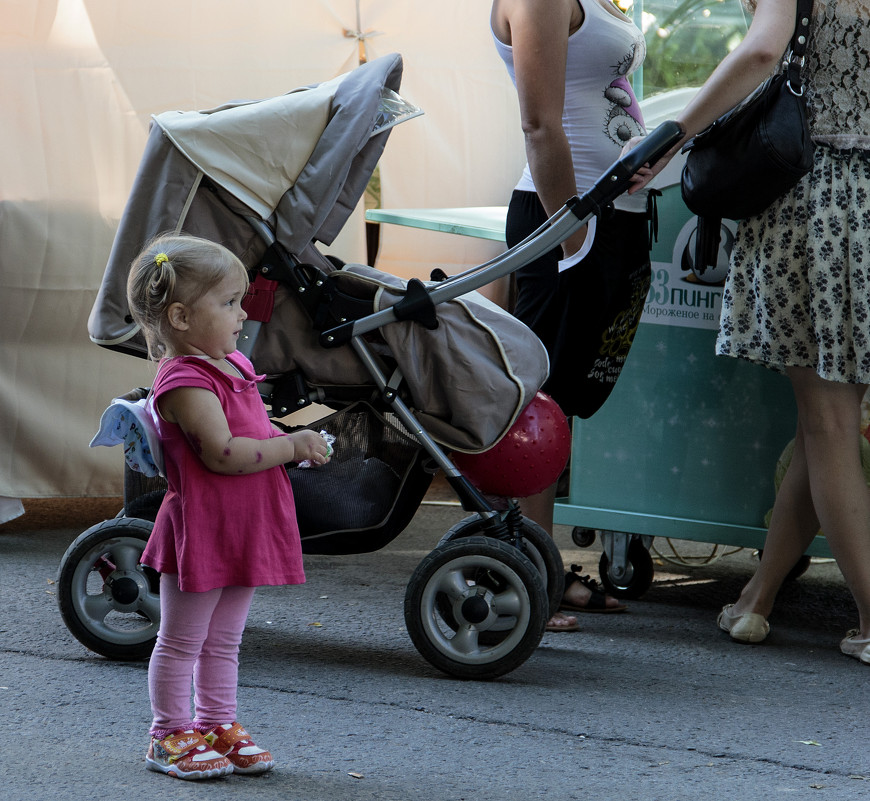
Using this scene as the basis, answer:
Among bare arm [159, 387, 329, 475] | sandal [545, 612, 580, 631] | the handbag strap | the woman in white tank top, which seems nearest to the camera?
bare arm [159, 387, 329, 475]

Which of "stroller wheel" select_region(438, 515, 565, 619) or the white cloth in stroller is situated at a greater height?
the white cloth in stroller

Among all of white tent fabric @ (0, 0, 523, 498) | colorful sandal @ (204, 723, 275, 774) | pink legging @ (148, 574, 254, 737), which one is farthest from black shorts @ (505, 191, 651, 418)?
white tent fabric @ (0, 0, 523, 498)

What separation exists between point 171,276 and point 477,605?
106 centimetres

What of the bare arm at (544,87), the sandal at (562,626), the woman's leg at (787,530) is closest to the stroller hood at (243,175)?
the bare arm at (544,87)

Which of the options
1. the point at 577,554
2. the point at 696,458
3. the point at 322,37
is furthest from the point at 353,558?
the point at 322,37

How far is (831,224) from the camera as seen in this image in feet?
9.12

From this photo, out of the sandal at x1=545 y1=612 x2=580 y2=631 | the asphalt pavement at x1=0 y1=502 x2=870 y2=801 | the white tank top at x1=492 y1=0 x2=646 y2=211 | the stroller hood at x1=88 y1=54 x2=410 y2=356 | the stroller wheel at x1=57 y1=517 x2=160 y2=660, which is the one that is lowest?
the asphalt pavement at x1=0 y1=502 x2=870 y2=801

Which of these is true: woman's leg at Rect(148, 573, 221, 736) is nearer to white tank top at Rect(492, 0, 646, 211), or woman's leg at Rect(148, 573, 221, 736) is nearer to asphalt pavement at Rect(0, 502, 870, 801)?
asphalt pavement at Rect(0, 502, 870, 801)

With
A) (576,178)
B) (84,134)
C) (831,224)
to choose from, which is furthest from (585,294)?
(84,134)

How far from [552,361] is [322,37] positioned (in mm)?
2233

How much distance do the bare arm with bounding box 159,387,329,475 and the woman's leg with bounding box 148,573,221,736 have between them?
24cm

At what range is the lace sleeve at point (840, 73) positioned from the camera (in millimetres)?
2729

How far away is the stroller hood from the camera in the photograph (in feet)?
8.62

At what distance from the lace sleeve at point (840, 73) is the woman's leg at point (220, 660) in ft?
5.56
